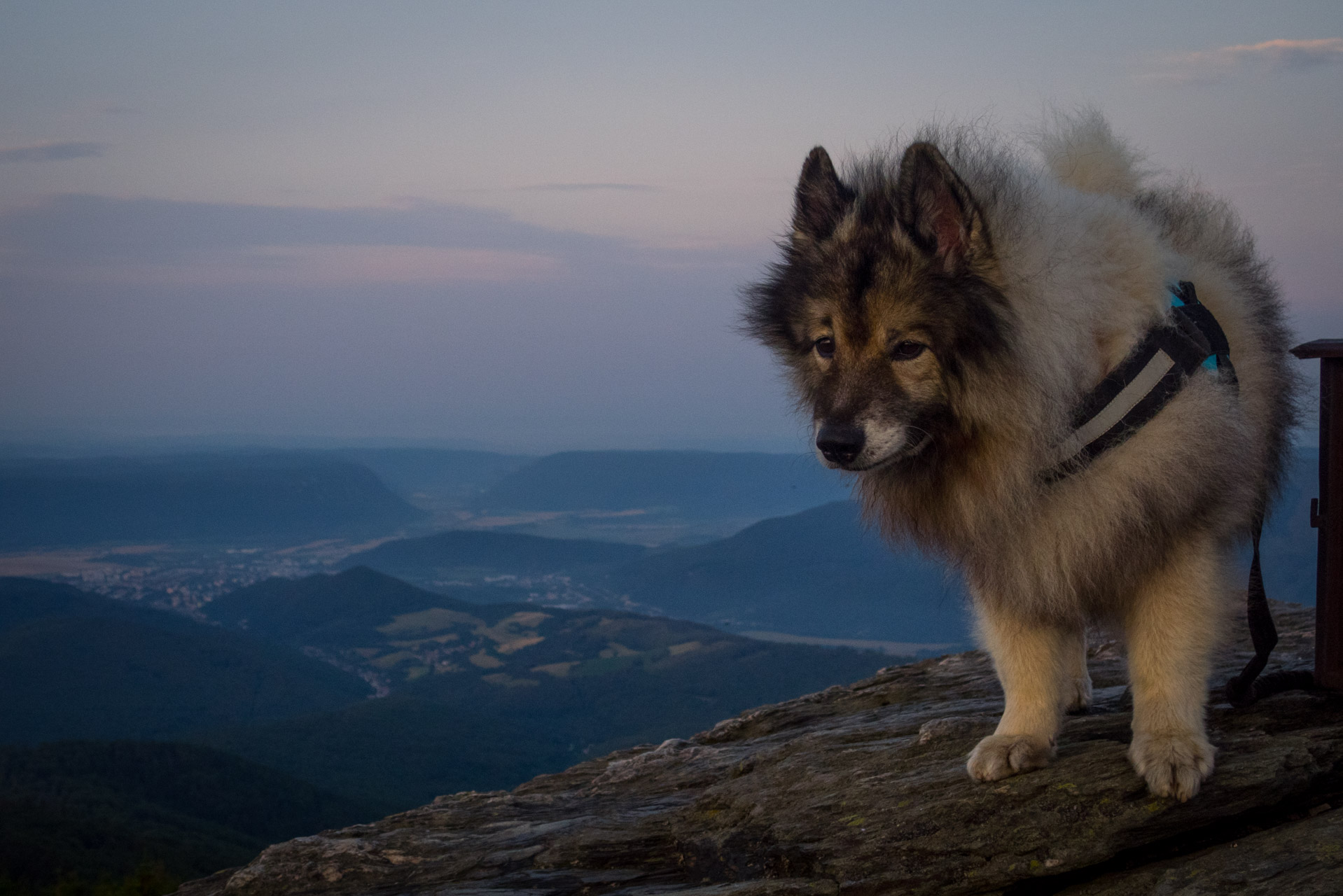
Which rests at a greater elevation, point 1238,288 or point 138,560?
point 1238,288

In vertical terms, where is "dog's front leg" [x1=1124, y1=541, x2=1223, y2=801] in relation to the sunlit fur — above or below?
below

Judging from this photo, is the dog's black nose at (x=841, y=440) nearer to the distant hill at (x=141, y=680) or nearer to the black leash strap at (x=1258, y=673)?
the black leash strap at (x=1258, y=673)

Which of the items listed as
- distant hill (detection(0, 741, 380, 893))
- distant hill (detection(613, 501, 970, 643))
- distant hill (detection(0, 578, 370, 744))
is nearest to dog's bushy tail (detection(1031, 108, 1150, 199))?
distant hill (detection(0, 741, 380, 893))

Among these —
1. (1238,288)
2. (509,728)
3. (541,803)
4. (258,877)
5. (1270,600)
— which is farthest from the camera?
(509,728)

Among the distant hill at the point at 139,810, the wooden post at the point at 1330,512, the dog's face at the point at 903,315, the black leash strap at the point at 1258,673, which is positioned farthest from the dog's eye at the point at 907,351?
the distant hill at the point at 139,810

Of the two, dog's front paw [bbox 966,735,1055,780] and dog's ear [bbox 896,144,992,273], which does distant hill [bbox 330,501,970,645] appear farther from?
dog's ear [bbox 896,144,992,273]

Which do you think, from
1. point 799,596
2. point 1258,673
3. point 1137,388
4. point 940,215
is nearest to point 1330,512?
point 1258,673

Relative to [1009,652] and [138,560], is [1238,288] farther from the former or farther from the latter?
[138,560]

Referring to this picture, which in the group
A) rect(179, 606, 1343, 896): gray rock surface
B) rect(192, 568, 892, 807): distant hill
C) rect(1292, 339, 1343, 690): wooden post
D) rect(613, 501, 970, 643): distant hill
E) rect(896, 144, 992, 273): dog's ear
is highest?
rect(896, 144, 992, 273): dog's ear

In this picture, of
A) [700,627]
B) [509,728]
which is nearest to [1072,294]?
[509,728]
